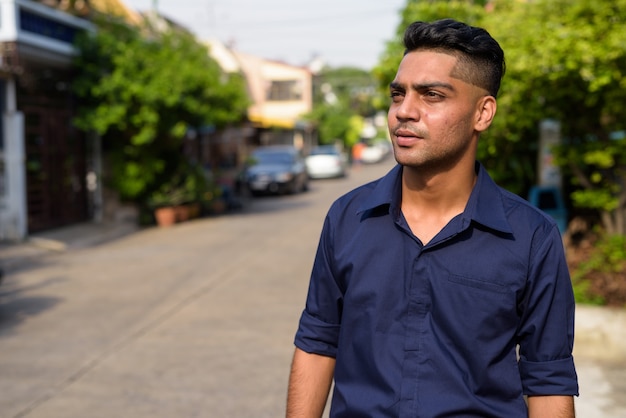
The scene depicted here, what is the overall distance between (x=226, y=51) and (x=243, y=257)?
3525 cm

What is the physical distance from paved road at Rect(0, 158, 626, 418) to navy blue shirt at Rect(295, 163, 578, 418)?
3.52 m

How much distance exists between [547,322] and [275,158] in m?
26.8

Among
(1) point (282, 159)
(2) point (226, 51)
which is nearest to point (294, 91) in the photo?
(2) point (226, 51)

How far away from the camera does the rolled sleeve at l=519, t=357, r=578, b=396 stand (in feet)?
6.63

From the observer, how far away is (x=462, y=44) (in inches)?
82.0

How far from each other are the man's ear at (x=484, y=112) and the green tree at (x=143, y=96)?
1469 cm

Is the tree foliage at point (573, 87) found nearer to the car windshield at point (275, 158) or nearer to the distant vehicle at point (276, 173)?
the distant vehicle at point (276, 173)

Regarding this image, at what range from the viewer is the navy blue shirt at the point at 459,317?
201cm

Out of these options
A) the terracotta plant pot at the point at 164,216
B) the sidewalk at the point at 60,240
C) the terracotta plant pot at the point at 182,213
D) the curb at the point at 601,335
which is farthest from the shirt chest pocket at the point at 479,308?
the terracotta plant pot at the point at 182,213

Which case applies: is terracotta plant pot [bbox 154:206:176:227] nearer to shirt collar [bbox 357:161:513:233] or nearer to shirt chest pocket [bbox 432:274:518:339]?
shirt collar [bbox 357:161:513:233]

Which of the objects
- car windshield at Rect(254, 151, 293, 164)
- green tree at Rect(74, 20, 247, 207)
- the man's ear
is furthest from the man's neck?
car windshield at Rect(254, 151, 293, 164)

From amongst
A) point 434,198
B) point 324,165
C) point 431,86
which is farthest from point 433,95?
point 324,165

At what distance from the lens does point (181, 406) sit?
18.4 ft

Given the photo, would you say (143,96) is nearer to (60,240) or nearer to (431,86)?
(60,240)
